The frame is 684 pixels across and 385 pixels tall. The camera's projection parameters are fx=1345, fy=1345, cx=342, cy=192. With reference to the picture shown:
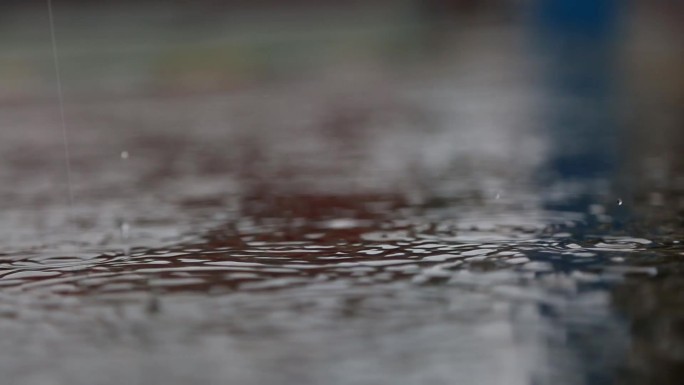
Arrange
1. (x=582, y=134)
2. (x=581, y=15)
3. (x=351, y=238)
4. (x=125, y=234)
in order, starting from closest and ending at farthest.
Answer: (x=351, y=238)
(x=125, y=234)
(x=582, y=134)
(x=581, y=15)

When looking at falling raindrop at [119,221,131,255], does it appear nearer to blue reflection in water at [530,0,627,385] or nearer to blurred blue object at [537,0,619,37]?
blue reflection in water at [530,0,627,385]

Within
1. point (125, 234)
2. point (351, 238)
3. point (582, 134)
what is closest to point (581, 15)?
point (582, 134)

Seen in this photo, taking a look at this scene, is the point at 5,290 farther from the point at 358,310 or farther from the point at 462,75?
the point at 462,75

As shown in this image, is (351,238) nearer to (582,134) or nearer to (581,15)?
(582,134)

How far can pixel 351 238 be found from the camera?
394 centimetres

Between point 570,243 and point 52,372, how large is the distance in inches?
64.9

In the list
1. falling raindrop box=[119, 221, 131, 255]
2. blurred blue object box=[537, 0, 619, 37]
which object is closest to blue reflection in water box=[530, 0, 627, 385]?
blurred blue object box=[537, 0, 619, 37]

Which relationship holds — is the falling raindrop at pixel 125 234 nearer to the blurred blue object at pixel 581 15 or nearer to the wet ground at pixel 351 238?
the wet ground at pixel 351 238

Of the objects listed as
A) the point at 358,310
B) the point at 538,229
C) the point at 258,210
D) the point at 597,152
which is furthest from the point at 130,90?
the point at 358,310

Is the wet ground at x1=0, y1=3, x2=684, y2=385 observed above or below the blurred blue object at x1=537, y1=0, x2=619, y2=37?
below

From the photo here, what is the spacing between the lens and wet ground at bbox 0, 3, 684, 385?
2557 mm

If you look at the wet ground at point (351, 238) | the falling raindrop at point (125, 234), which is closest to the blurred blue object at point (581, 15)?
the wet ground at point (351, 238)

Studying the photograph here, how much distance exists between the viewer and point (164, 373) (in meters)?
2.46

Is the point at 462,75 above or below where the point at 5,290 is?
above
